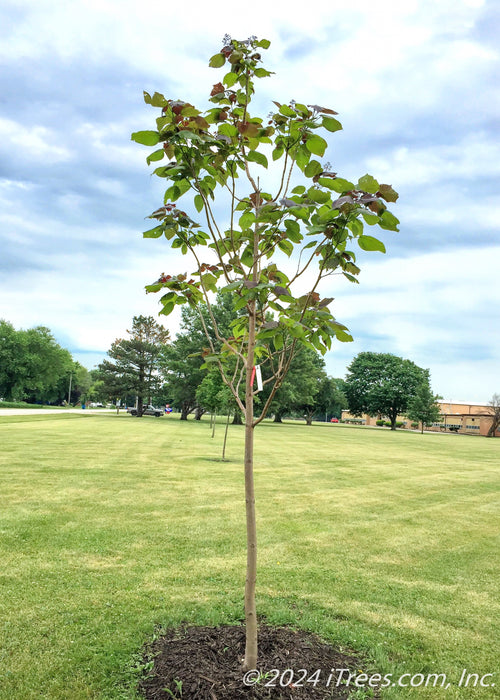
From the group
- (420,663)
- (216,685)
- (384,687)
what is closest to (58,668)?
(216,685)

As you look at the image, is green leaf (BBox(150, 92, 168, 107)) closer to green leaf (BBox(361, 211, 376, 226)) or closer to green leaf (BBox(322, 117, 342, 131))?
green leaf (BBox(322, 117, 342, 131))

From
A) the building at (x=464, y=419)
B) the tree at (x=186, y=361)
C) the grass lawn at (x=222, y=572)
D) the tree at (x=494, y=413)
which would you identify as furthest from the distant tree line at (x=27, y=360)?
the tree at (x=494, y=413)

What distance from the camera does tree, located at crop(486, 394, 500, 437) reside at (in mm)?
59584

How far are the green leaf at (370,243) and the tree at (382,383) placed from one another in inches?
2202

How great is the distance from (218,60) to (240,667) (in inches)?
141

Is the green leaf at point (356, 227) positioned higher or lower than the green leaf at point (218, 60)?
lower

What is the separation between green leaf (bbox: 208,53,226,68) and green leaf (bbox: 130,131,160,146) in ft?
1.98

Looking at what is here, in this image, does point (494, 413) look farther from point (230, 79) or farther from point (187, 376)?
point (230, 79)

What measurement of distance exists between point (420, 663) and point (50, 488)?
730 centimetres

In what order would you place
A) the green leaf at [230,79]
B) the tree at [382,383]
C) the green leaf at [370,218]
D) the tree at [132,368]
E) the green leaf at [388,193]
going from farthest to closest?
the tree at [382,383] → the tree at [132,368] → the green leaf at [230,79] → the green leaf at [388,193] → the green leaf at [370,218]

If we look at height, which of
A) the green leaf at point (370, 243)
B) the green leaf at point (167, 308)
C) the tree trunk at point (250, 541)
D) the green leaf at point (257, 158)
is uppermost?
the green leaf at point (257, 158)

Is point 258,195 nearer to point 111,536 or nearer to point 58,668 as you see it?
point 58,668

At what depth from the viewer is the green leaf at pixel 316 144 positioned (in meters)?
2.37

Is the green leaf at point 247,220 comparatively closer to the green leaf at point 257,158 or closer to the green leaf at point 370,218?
the green leaf at point 257,158
